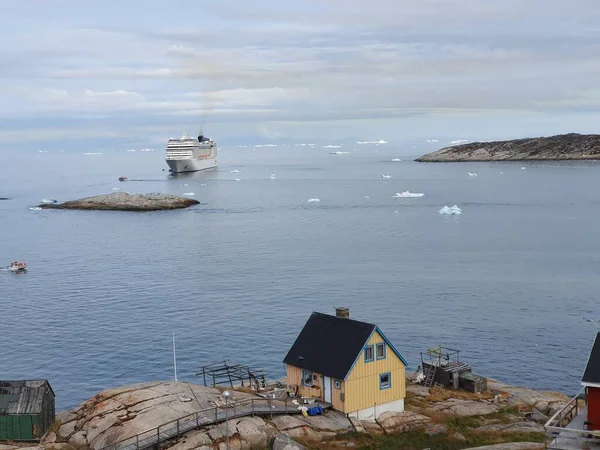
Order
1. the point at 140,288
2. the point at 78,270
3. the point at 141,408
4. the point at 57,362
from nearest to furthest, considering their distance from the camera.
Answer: the point at 141,408
the point at 57,362
the point at 140,288
the point at 78,270

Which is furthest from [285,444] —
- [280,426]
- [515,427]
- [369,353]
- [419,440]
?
[515,427]

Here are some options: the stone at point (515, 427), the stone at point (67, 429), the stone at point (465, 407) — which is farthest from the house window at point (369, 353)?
the stone at point (67, 429)

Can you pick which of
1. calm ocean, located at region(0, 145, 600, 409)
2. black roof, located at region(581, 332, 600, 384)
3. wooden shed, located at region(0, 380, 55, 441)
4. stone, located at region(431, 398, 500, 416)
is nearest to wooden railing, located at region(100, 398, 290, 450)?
wooden shed, located at region(0, 380, 55, 441)

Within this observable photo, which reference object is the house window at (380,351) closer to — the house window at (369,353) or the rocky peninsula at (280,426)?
the house window at (369,353)

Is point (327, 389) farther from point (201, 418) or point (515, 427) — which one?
point (515, 427)

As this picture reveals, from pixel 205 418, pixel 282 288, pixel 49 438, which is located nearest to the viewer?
pixel 205 418

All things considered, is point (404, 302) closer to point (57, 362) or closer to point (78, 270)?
point (57, 362)

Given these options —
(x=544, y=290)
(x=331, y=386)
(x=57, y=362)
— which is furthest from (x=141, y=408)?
(x=544, y=290)
